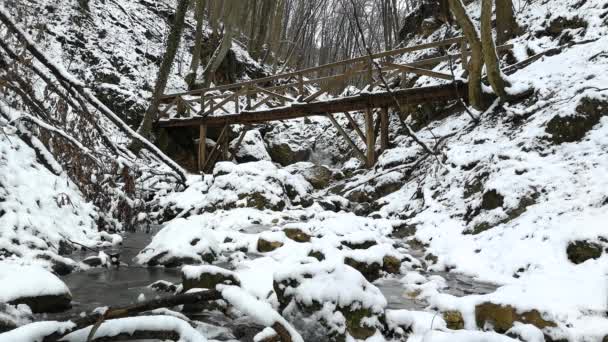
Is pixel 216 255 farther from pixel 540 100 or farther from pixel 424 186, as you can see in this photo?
pixel 540 100

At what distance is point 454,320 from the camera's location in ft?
9.69

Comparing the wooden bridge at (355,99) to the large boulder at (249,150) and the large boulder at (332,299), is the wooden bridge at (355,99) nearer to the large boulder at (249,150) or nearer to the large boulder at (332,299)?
the large boulder at (249,150)

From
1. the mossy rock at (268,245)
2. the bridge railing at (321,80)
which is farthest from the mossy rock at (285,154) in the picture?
the mossy rock at (268,245)

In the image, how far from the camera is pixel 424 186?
23.1ft

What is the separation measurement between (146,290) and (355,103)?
23.8ft

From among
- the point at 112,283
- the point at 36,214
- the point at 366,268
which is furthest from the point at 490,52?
the point at 36,214

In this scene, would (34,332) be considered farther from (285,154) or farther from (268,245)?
(285,154)

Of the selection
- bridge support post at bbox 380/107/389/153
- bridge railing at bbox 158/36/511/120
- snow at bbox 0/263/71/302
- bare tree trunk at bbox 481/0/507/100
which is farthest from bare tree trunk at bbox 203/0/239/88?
snow at bbox 0/263/71/302

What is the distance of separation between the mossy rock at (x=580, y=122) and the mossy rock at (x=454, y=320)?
139 inches

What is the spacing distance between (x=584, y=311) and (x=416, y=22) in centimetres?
1456

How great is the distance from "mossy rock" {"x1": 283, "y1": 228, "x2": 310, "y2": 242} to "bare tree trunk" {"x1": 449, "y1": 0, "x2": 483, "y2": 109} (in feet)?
14.0

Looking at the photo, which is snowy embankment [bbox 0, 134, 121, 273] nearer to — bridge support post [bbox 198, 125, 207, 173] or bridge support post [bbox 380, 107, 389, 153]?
bridge support post [bbox 380, 107, 389, 153]

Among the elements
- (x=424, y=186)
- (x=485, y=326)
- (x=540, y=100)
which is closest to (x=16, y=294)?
(x=485, y=326)

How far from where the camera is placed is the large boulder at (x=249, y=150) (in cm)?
1463
